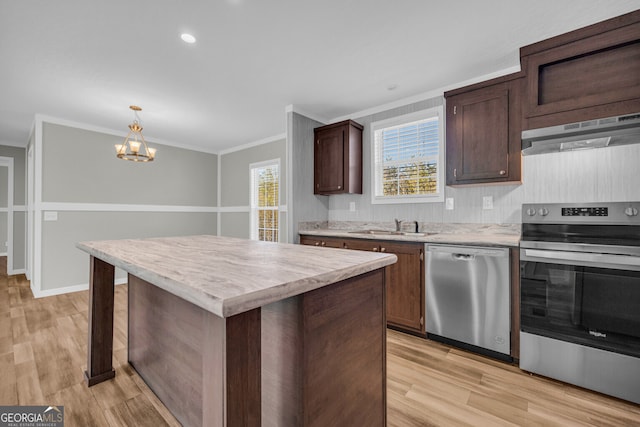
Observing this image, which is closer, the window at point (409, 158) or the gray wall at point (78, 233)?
the window at point (409, 158)

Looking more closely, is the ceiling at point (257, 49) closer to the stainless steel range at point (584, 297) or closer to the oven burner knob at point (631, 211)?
the oven burner knob at point (631, 211)

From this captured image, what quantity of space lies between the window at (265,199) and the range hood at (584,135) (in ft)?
12.4

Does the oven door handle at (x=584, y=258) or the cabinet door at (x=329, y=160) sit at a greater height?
the cabinet door at (x=329, y=160)

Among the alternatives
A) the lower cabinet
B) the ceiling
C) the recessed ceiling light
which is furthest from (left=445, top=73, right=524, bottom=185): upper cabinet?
the recessed ceiling light

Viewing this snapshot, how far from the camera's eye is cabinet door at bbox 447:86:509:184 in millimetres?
2439

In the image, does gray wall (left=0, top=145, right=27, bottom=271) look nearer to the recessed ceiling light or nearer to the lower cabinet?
the recessed ceiling light

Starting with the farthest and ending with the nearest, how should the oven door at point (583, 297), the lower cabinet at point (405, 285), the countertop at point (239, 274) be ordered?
the lower cabinet at point (405, 285) < the oven door at point (583, 297) < the countertop at point (239, 274)

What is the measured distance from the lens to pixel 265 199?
541cm

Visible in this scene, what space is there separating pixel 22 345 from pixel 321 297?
10.1 feet

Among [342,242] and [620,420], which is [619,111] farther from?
[342,242]

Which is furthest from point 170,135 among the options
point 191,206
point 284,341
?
point 284,341

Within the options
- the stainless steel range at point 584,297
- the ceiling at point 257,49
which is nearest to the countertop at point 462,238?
the stainless steel range at point 584,297

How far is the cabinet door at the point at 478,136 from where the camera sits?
96.0 inches

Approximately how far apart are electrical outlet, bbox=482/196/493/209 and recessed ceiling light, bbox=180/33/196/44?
296 centimetres
